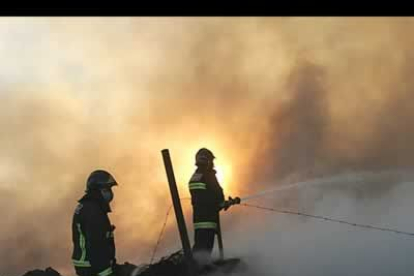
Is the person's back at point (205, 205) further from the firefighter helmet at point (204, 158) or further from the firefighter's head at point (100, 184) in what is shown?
the firefighter's head at point (100, 184)

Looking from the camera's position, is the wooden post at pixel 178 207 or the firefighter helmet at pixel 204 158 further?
the firefighter helmet at pixel 204 158

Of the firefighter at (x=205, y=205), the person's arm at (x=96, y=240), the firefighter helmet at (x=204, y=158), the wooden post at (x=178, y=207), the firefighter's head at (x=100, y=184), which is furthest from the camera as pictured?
the firefighter helmet at (x=204, y=158)

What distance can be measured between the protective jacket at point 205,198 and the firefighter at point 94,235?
1.31m

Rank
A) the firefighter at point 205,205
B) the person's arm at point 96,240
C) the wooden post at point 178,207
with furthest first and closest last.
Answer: the firefighter at point 205,205
the wooden post at point 178,207
the person's arm at point 96,240

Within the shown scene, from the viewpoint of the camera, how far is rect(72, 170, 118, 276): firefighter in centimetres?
646

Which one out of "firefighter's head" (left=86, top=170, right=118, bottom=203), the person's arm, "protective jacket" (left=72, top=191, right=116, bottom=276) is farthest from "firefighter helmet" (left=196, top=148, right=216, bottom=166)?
the person's arm

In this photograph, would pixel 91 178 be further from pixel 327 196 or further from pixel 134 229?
pixel 327 196

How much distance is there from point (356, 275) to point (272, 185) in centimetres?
204

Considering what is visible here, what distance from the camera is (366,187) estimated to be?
1062cm

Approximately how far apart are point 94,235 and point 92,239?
0.04 m

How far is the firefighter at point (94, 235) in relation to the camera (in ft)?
21.2

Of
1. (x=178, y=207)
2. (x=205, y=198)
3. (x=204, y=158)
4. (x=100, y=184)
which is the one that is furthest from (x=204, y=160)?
(x=100, y=184)

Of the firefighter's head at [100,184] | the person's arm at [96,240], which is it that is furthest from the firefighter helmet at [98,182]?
the person's arm at [96,240]

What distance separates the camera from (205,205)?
7.74 metres
